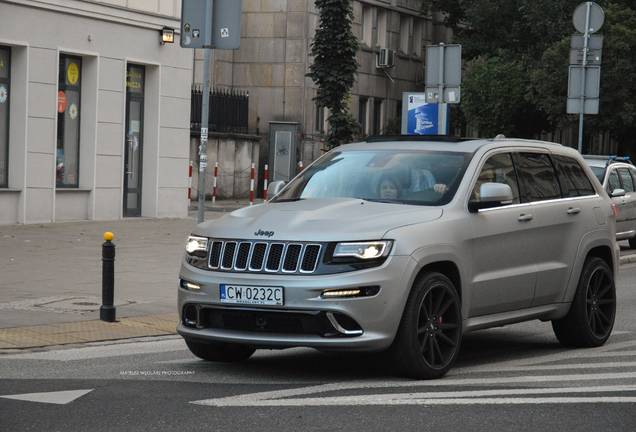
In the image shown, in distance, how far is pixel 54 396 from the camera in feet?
27.8

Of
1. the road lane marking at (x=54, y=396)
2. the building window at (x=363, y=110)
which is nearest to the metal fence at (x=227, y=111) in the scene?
the building window at (x=363, y=110)

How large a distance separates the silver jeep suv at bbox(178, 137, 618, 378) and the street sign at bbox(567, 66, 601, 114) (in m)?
13.9

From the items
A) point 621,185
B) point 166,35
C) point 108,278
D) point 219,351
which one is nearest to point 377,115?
point 166,35

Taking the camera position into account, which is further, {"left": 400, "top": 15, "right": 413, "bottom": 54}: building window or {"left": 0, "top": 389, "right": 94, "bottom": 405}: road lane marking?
{"left": 400, "top": 15, "right": 413, "bottom": 54}: building window

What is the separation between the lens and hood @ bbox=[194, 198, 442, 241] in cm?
921

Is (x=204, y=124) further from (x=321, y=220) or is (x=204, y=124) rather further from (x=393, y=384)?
(x=393, y=384)

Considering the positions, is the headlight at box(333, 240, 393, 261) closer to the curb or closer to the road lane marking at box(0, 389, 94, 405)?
the road lane marking at box(0, 389, 94, 405)

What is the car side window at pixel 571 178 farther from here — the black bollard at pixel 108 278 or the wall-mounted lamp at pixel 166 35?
the wall-mounted lamp at pixel 166 35

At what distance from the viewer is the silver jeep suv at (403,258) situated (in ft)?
29.9

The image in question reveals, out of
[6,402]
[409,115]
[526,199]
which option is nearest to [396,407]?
[6,402]

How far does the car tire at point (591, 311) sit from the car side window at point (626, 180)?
14298mm

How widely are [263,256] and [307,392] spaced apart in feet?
3.34

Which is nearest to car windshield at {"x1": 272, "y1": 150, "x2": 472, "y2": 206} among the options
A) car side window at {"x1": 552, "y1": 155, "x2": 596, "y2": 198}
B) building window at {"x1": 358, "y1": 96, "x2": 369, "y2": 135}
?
car side window at {"x1": 552, "y1": 155, "x2": 596, "y2": 198}

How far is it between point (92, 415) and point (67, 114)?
1902 centimetres
